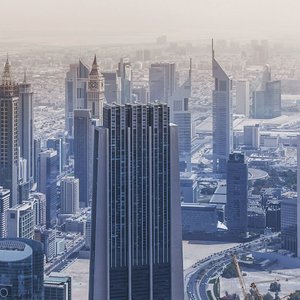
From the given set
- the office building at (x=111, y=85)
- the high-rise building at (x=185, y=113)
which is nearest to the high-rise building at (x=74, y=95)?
the office building at (x=111, y=85)

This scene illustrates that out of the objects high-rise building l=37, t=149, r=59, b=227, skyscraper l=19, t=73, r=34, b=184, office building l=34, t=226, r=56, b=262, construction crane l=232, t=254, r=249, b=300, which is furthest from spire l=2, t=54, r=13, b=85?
construction crane l=232, t=254, r=249, b=300

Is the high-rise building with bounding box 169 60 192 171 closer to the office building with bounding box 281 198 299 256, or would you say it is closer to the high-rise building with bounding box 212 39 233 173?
the high-rise building with bounding box 212 39 233 173

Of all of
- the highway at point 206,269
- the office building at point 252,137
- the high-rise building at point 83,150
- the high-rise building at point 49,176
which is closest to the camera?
the highway at point 206,269

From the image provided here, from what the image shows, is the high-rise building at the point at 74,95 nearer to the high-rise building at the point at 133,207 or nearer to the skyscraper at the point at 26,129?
the skyscraper at the point at 26,129

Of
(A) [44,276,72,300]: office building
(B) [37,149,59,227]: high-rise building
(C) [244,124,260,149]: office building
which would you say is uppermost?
(C) [244,124,260,149]: office building

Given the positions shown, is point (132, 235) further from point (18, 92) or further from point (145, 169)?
point (18, 92)
